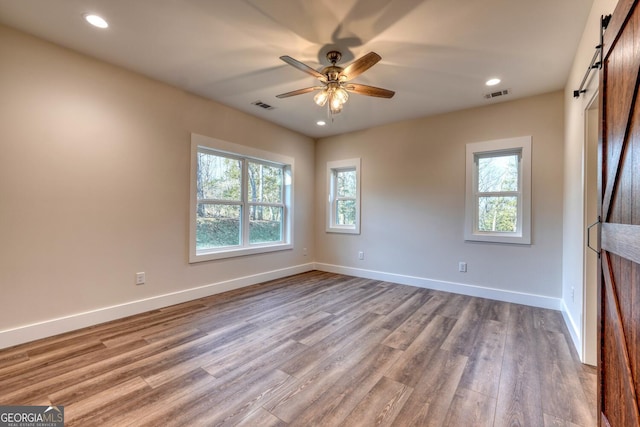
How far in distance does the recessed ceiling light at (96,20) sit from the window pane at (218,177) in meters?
1.64

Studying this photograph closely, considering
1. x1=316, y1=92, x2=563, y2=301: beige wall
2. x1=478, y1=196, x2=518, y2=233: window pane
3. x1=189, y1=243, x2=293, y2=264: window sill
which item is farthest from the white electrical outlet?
x1=478, y1=196, x2=518, y2=233: window pane

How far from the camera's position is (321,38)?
230cm

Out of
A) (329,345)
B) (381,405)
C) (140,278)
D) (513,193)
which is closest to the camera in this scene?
(381,405)

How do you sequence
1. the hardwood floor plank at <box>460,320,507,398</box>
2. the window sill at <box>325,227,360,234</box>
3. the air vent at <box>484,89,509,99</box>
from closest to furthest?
the hardwood floor plank at <box>460,320,507,398</box>
the air vent at <box>484,89,509,99</box>
the window sill at <box>325,227,360,234</box>

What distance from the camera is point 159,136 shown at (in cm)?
319

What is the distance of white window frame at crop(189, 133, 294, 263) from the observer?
3.50 metres

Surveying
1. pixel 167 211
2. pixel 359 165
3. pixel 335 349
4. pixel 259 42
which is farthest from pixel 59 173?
pixel 359 165

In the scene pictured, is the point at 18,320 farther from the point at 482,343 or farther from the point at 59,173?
the point at 482,343

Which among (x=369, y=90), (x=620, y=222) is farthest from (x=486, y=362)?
(x=369, y=90)

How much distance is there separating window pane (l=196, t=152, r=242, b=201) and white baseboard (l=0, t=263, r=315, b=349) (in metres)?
1.25

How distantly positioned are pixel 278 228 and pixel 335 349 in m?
2.89

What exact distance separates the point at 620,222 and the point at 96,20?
3524 millimetres

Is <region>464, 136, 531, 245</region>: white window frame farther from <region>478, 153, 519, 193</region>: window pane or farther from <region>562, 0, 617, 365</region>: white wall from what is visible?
<region>562, 0, 617, 365</region>: white wall

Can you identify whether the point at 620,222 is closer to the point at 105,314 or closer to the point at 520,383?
the point at 520,383
